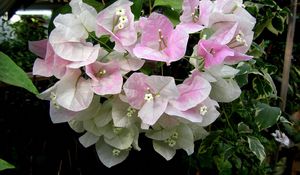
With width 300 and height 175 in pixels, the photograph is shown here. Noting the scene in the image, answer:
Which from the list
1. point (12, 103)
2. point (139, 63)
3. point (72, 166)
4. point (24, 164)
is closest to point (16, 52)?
point (12, 103)

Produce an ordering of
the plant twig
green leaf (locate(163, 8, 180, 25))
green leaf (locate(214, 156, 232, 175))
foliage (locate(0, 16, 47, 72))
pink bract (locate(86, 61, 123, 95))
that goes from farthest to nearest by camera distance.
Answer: foliage (locate(0, 16, 47, 72)), the plant twig, green leaf (locate(214, 156, 232, 175)), green leaf (locate(163, 8, 180, 25)), pink bract (locate(86, 61, 123, 95))

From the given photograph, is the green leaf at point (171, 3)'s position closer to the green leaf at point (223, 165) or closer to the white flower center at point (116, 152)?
the white flower center at point (116, 152)

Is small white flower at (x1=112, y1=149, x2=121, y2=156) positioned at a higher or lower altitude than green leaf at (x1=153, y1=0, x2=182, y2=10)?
lower

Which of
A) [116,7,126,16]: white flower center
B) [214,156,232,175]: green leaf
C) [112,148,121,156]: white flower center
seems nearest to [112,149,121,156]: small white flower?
[112,148,121,156]: white flower center

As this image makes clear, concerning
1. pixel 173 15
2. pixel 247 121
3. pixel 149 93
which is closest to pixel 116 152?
pixel 149 93

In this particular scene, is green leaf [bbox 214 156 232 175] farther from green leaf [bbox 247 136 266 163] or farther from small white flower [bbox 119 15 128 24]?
small white flower [bbox 119 15 128 24]

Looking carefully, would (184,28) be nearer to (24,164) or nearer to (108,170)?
(108,170)

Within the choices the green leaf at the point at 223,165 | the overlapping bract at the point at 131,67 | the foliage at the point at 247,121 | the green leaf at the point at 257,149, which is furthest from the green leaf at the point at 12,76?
the green leaf at the point at 223,165
